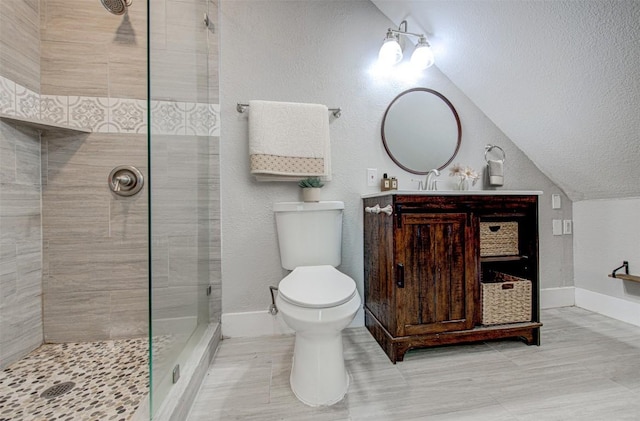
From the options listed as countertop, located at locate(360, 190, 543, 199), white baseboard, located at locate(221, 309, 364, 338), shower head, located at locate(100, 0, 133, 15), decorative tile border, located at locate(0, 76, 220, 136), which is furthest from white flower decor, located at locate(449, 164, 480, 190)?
shower head, located at locate(100, 0, 133, 15)

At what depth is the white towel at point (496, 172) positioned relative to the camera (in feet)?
6.10

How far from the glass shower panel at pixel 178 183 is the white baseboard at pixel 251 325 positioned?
14 cm

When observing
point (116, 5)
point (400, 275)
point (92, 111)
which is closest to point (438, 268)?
point (400, 275)

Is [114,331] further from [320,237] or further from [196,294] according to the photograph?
[320,237]

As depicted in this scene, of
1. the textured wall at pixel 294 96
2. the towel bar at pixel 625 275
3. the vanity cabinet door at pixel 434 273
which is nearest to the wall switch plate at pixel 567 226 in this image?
the towel bar at pixel 625 275

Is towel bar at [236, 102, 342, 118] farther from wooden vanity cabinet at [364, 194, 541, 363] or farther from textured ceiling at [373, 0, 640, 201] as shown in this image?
textured ceiling at [373, 0, 640, 201]

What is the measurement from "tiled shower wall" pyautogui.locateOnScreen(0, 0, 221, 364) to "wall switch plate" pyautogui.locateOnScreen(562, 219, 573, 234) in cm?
244

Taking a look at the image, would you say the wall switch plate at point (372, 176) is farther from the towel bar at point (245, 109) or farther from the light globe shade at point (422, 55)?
the light globe shade at point (422, 55)

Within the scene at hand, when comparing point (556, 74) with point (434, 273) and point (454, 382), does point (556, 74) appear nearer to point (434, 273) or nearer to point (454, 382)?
point (434, 273)

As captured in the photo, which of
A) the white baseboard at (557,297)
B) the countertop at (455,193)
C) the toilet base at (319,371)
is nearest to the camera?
the toilet base at (319,371)

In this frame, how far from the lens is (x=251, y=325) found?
1670 mm

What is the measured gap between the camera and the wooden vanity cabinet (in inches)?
53.2

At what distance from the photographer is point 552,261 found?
2014 mm

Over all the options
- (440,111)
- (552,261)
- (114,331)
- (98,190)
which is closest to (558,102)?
(440,111)
